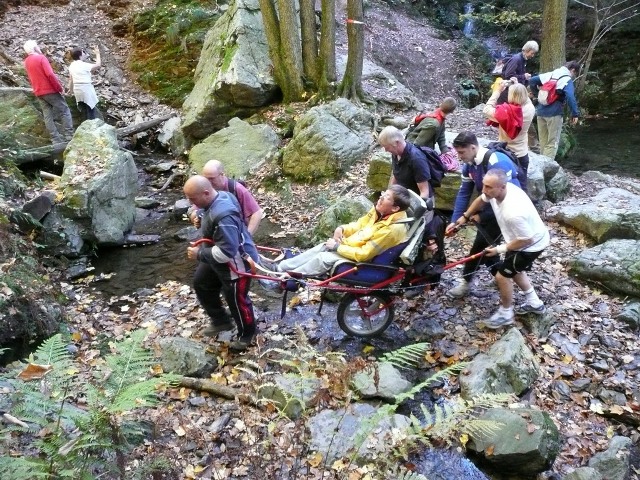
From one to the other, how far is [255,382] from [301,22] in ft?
33.3

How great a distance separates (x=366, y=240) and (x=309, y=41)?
28.6ft

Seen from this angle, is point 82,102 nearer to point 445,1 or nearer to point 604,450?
point 604,450

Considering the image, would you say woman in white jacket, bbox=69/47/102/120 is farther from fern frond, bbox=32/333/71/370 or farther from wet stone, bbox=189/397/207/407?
fern frond, bbox=32/333/71/370

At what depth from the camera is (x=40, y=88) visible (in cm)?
964

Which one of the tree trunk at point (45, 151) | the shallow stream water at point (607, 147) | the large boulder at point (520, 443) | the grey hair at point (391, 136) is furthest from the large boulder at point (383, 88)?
the large boulder at point (520, 443)

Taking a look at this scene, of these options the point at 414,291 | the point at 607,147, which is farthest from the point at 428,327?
the point at 607,147

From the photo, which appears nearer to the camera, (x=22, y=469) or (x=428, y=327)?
(x=22, y=469)

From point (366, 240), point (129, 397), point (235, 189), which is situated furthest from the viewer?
point (235, 189)

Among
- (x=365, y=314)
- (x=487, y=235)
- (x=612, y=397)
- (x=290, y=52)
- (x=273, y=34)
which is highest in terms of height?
(x=273, y=34)

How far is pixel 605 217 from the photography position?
682 centimetres

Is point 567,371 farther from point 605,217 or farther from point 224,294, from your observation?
point 224,294

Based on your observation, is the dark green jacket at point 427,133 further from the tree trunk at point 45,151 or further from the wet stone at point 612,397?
the tree trunk at point 45,151

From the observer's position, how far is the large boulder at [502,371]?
4.54 m

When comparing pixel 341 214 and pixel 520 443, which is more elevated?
pixel 341 214
